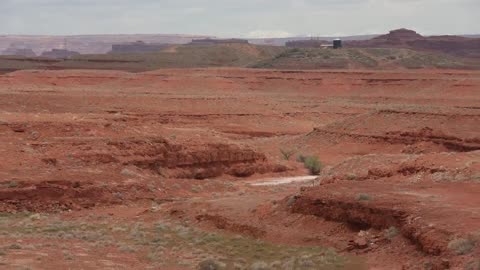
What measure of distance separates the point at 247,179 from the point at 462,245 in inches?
664

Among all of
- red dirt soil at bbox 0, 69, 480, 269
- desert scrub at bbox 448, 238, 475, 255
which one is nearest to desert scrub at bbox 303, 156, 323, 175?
red dirt soil at bbox 0, 69, 480, 269

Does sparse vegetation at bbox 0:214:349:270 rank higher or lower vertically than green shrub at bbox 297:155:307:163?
higher

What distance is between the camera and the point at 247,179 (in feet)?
94.7

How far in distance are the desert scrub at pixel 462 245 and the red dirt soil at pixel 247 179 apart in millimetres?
49

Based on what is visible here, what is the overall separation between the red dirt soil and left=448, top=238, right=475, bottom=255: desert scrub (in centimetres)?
5

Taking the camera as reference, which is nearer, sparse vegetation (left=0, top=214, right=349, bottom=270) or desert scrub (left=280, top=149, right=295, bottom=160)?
sparse vegetation (left=0, top=214, right=349, bottom=270)

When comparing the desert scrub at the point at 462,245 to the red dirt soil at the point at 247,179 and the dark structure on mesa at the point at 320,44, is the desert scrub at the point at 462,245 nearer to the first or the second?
the red dirt soil at the point at 247,179

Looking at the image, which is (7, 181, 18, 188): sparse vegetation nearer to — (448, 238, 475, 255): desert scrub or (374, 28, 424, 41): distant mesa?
(448, 238, 475, 255): desert scrub

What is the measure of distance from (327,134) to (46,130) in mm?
19456

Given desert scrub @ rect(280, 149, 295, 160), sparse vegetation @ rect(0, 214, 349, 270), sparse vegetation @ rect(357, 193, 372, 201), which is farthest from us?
desert scrub @ rect(280, 149, 295, 160)

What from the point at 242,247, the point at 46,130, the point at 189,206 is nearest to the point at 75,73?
the point at 46,130

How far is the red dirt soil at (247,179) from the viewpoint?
1466 centimetres

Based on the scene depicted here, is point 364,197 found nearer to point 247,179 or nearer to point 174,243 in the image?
point 174,243

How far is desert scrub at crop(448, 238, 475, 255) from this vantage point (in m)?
12.1
